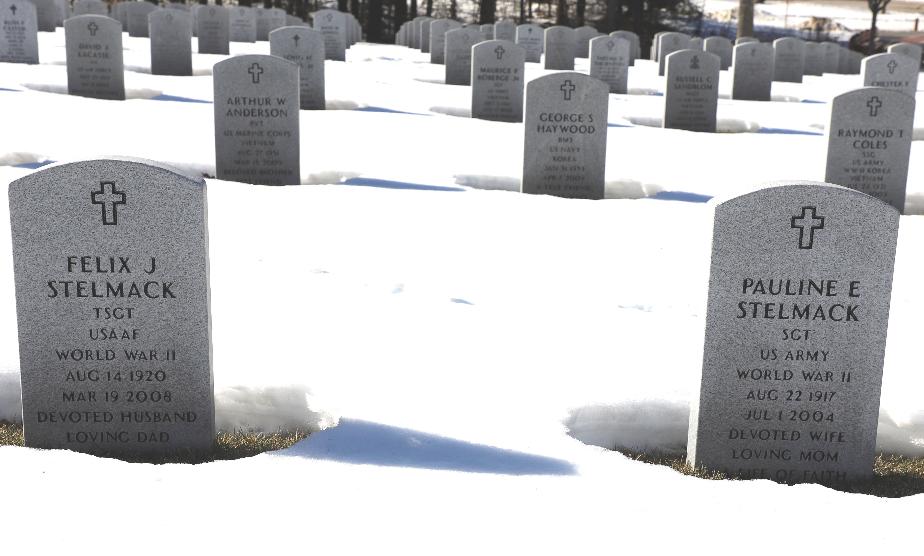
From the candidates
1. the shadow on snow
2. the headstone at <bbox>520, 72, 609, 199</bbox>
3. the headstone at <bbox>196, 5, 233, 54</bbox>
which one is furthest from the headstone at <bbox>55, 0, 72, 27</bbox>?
the shadow on snow

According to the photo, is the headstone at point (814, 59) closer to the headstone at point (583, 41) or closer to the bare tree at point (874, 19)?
the headstone at point (583, 41)

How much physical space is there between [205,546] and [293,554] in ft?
0.86

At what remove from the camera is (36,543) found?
3.02m

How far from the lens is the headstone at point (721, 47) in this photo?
21216 millimetres

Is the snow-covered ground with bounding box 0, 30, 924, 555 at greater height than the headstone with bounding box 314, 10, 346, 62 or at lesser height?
lesser


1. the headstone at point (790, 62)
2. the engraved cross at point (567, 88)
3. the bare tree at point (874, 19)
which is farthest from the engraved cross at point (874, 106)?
the bare tree at point (874, 19)

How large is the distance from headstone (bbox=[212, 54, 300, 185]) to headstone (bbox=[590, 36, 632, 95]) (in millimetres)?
9363

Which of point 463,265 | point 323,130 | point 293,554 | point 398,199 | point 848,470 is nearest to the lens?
point 293,554

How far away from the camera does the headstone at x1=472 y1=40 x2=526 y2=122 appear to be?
41.6 ft

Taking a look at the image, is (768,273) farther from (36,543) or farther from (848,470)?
(36,543)

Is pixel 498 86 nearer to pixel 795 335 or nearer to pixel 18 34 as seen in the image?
pixel 18 34

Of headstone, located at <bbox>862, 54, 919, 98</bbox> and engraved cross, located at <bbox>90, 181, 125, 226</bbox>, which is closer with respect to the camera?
engraved cross, located at <bbox>90, 181, 125, 226</bbox>

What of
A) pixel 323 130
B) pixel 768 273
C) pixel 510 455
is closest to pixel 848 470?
pixel 768 273

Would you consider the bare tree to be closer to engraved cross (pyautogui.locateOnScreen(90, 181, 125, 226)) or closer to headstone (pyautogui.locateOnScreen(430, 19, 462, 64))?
headstone (pyautogui.locateOnScreen(430, 19, 462, 64))
